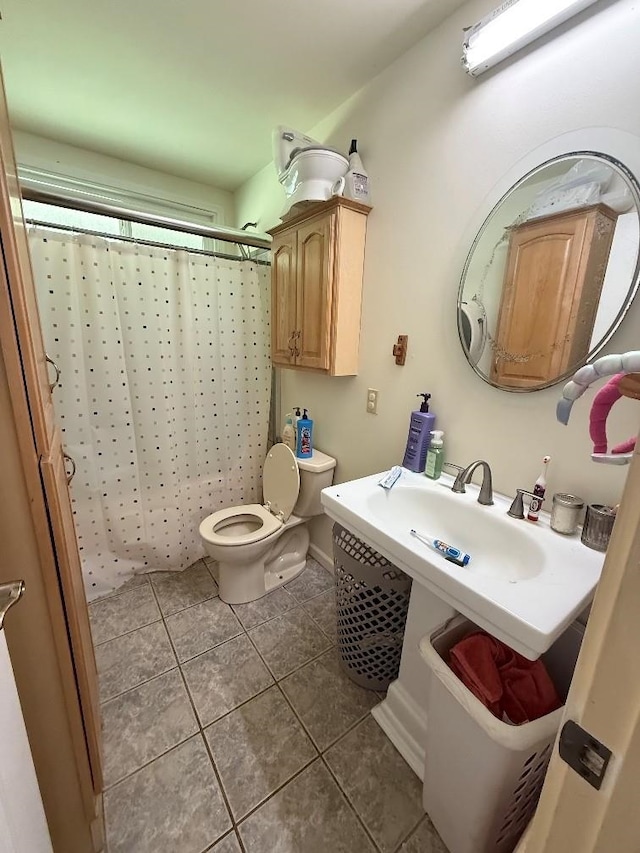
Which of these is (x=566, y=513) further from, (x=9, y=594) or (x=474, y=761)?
(x=9, y=594)

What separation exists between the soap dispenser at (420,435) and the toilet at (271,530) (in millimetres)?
576

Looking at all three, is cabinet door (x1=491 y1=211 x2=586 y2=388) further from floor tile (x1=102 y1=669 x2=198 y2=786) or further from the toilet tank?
floor tile (x1=102 y1=669 x2=198 y2=786)

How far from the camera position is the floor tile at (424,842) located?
0.90 metres

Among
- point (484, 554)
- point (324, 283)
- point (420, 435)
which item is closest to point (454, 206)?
point (324, 283)

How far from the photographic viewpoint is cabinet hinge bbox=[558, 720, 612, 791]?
1.02 ft

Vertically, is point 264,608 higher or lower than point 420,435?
lower

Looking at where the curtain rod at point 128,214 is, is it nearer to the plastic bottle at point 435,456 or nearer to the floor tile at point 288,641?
the plastic bottle at point 435,456

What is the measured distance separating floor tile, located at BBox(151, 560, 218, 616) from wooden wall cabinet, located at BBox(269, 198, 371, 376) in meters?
1.30

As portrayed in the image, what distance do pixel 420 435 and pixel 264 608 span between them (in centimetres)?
118

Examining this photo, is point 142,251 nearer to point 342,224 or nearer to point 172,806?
point 342,224

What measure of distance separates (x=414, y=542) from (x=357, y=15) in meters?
1.72

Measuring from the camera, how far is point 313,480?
1789mm

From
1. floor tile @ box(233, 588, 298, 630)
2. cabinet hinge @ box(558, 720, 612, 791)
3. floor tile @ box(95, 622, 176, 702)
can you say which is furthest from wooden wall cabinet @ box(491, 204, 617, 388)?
floor tile @ box(95, 622, 176, 702)

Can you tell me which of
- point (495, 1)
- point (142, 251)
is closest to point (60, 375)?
point (142, 251)
